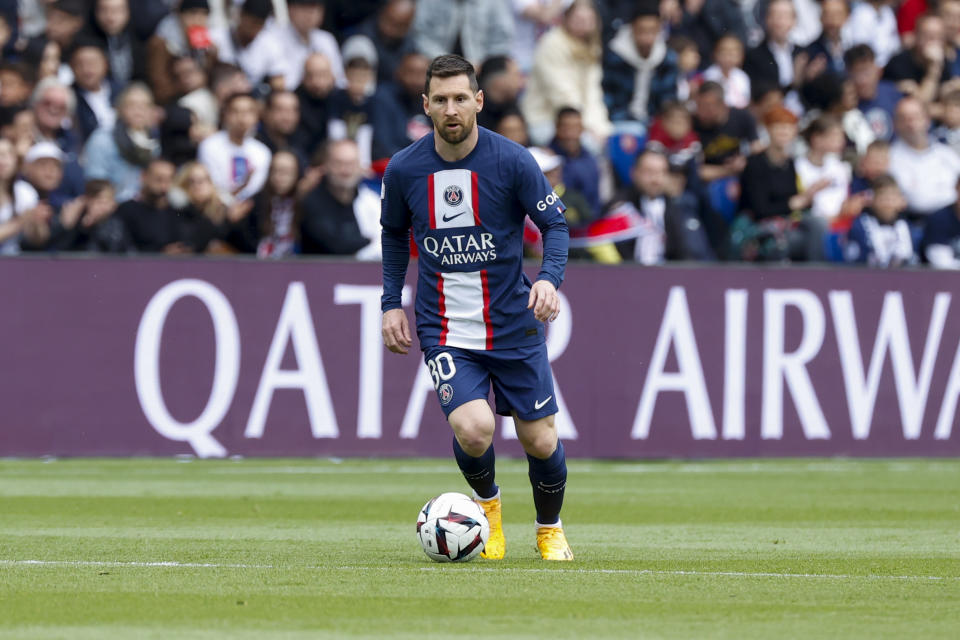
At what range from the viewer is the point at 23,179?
15320mm

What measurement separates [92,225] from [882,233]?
292 inches

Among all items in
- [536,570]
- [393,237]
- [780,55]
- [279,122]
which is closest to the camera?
[536,570]

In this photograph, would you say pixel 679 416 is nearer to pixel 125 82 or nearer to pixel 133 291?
pixel 133 291

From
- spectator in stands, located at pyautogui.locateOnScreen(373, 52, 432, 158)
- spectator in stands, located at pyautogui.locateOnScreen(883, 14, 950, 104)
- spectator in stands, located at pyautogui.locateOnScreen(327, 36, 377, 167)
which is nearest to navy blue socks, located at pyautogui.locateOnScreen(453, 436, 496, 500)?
spectator in stands, located at pyautogui.locateOnScreen(373, 52, 432, 158)

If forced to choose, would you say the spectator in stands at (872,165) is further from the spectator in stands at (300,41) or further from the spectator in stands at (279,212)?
the spectator in stands at (279,212)

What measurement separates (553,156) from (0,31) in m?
5.33

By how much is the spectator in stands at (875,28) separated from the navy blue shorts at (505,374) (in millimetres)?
13527

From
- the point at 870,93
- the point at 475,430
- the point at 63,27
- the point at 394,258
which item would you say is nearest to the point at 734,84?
the point at 870,93

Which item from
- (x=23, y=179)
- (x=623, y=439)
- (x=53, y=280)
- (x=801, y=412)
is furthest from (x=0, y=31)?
(x=801, y=412)

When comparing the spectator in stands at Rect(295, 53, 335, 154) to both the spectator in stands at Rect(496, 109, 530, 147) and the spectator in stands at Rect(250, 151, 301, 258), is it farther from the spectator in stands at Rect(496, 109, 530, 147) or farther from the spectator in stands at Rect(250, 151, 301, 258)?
the spectator in stands at Rect(496, 109, 530, 147)

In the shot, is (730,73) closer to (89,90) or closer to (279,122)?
(279,122)

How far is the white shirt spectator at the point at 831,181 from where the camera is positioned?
693 inches

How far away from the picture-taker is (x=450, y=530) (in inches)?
316

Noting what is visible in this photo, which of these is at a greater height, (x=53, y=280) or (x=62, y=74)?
(x=62, y=74)
